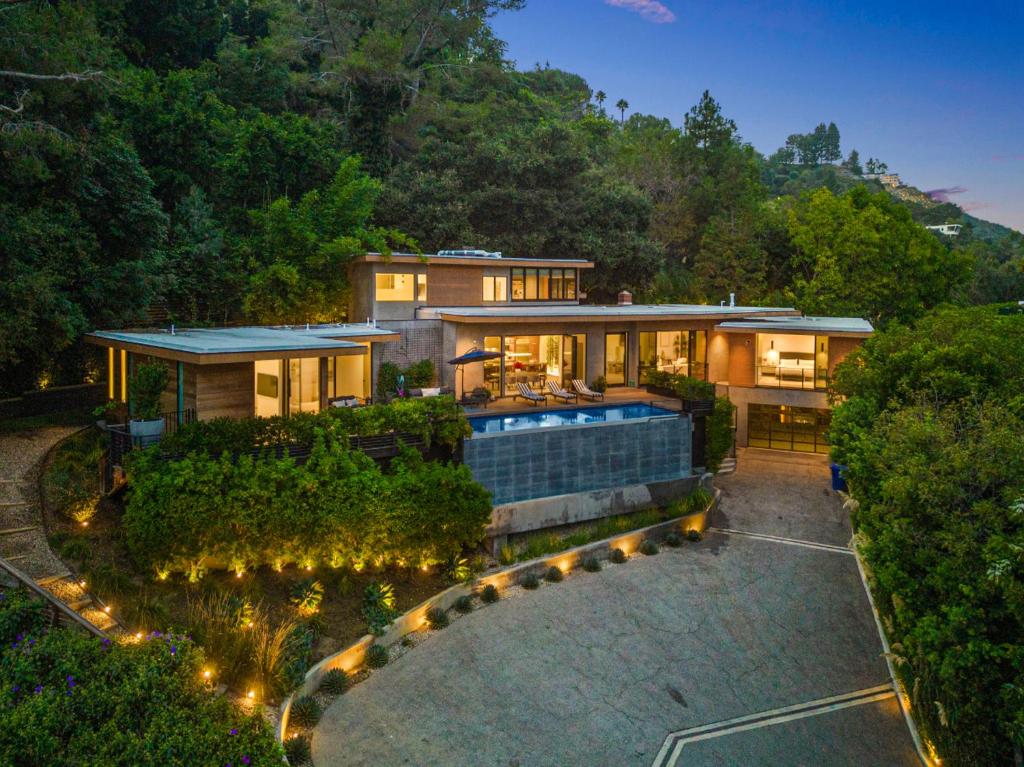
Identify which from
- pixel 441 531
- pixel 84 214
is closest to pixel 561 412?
pixel 441 531

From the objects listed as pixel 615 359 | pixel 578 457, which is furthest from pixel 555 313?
pixel 578 457

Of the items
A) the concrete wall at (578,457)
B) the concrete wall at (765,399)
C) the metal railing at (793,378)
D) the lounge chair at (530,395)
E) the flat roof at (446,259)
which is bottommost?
the concrete wall at (578,457)

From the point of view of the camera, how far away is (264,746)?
7410 millimetres

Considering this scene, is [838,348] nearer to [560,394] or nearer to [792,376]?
[792,376]

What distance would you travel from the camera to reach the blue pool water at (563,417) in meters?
17.6

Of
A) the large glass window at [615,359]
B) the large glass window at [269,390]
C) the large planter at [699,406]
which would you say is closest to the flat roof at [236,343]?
the large glass window at [269,390]

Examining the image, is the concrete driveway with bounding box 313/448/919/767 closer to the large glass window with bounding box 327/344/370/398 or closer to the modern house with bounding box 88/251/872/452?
the modern house with bounding box 88/251/872/452

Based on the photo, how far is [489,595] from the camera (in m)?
15.0

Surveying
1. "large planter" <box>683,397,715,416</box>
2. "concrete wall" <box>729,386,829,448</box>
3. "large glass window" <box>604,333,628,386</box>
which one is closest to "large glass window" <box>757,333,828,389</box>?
"concrete wall" <box>729,386,829,448</box>

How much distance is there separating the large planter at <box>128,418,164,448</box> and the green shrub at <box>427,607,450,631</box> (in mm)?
6762

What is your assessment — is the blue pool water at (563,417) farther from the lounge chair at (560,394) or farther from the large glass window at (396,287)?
the large glass window at (396,287)

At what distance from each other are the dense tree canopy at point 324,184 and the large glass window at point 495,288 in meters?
3.30

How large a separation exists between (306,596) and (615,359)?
1574 centimetres

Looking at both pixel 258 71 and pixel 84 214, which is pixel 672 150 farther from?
pixel 84 214
